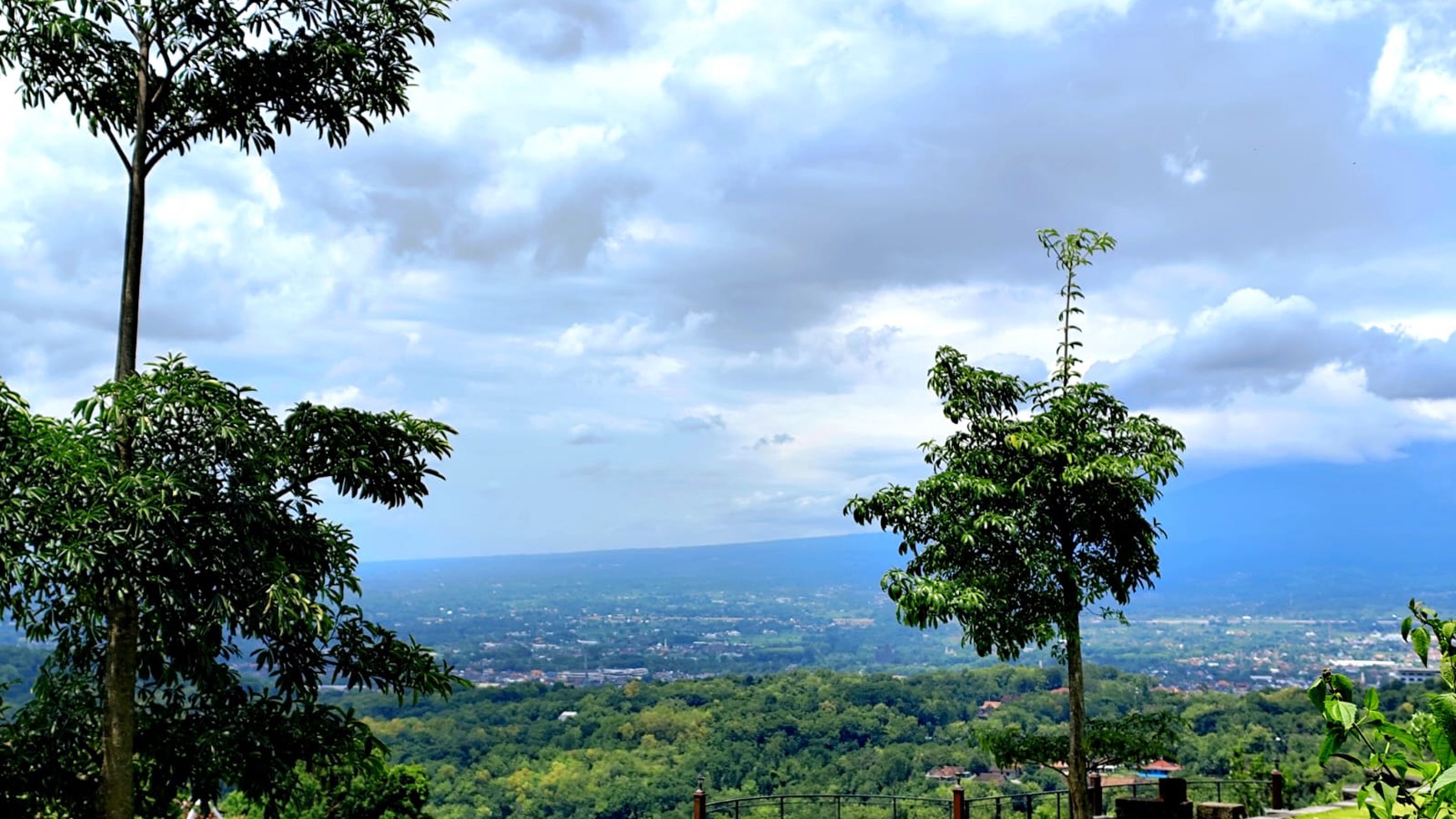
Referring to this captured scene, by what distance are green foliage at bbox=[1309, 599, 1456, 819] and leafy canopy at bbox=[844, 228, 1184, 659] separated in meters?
6.97

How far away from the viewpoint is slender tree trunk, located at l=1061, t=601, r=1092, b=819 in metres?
8.50

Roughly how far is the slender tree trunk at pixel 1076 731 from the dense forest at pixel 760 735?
→ 40.7 feet

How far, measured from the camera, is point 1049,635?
8.49 meters

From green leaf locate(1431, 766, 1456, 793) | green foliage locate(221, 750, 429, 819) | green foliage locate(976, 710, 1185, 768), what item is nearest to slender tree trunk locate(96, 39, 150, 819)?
green foliage locate(221, 750, 429, 819)

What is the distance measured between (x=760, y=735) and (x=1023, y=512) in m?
24.3

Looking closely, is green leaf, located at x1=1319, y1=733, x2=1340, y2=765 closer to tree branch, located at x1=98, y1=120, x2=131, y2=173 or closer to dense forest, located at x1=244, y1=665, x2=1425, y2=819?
tree branch, located at x1=98, y1=120, x2=131, y2=173

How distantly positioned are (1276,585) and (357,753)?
21510 centimetres

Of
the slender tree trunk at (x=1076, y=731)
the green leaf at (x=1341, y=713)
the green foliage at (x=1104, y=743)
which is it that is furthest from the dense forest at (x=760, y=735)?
the green leaf at (x=1341, y=713)

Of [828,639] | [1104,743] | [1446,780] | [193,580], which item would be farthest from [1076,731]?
[828,639]

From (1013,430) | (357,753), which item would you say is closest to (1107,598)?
(1013,430)

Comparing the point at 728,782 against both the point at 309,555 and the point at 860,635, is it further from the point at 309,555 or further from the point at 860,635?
the point at 860,635

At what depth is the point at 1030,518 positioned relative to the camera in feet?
28.7

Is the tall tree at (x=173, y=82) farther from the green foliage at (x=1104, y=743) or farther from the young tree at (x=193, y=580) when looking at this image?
the green foliage at (x=1104, y=743)

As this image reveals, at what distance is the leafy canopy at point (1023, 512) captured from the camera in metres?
8.48
